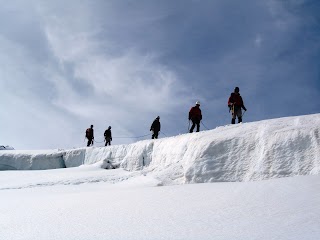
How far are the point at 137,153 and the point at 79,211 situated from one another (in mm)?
8849

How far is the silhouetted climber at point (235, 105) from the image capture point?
11734 mm

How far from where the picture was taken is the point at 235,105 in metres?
11.8

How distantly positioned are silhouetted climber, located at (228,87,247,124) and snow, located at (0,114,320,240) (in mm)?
1946

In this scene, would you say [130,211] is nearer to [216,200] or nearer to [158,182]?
[216,200]

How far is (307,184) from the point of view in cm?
545

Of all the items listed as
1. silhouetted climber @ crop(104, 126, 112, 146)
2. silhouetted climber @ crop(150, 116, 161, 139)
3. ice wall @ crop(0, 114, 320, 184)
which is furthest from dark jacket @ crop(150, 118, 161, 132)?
silhouetted climber @ crop(104, 126, 112, 146)

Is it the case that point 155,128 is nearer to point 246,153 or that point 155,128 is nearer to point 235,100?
point 235,100

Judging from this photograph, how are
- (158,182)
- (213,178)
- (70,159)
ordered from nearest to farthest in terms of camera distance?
(213,178), (158,182), (70,159)

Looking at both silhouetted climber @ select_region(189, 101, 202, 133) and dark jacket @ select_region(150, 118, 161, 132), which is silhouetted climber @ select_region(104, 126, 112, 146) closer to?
dark jacket @ select_region(150, 118, 161, 132)

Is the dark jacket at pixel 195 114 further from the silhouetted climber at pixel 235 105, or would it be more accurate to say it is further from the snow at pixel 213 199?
the snow at pixel 213 199

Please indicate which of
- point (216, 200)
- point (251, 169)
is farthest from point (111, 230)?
point (251, 169)

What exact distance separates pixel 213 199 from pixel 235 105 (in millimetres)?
6971

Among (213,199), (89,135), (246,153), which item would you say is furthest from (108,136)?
(213,199)

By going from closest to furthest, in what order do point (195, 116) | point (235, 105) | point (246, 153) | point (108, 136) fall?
point (246, 153), point (235, 105), point (195, 116), point (108, 136)
